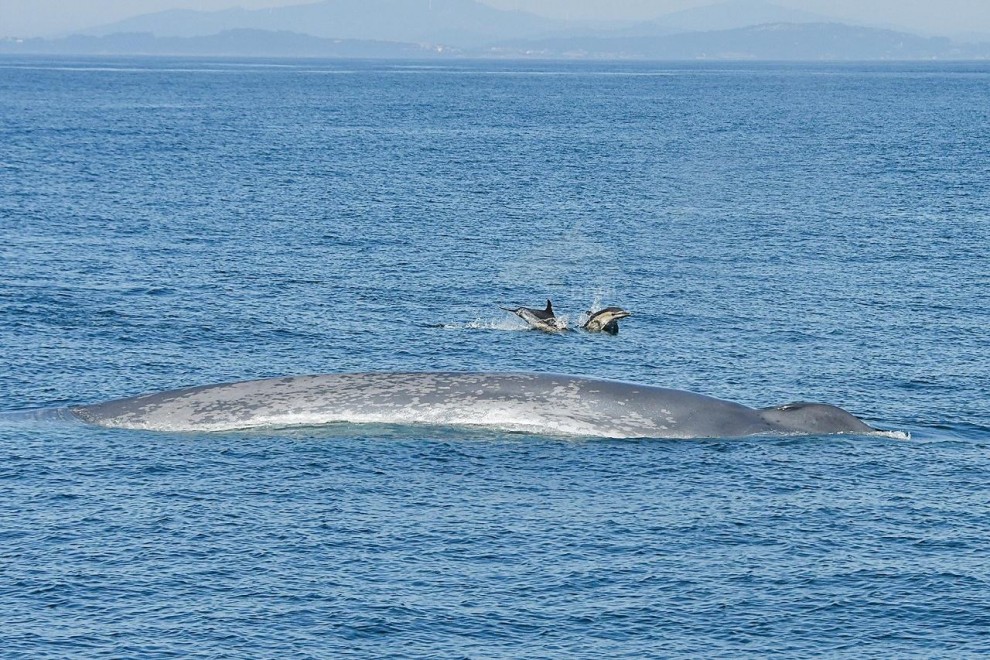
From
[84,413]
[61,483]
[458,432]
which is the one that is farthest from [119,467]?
[458,432]

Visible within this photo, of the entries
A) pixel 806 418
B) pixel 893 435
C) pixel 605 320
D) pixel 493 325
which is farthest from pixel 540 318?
pixel 893 435

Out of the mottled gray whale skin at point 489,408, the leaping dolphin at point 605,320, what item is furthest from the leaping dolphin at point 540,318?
the mottled gray whale skin at point 489,408

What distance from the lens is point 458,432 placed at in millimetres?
33062

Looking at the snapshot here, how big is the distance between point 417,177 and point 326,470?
7603 centimetres

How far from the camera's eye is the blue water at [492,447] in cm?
2402

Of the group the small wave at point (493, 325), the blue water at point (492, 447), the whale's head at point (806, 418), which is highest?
the whale's head at point (806, 418)

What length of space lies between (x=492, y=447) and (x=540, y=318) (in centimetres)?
1845

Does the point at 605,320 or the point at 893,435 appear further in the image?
the point at 605,320

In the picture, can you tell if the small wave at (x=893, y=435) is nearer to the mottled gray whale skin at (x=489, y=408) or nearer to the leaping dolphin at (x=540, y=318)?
the mottled gray whale skin at (x=489, y=408)

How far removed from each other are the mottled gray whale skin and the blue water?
1.48 feet

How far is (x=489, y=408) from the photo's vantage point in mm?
33188

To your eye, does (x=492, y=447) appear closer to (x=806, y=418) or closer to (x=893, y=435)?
(x=806, y=418)

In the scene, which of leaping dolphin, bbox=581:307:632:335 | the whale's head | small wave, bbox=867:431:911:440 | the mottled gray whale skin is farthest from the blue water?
leaping dolphin, bbox=581:307:632:335

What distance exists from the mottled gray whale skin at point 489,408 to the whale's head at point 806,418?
0.02 meters
